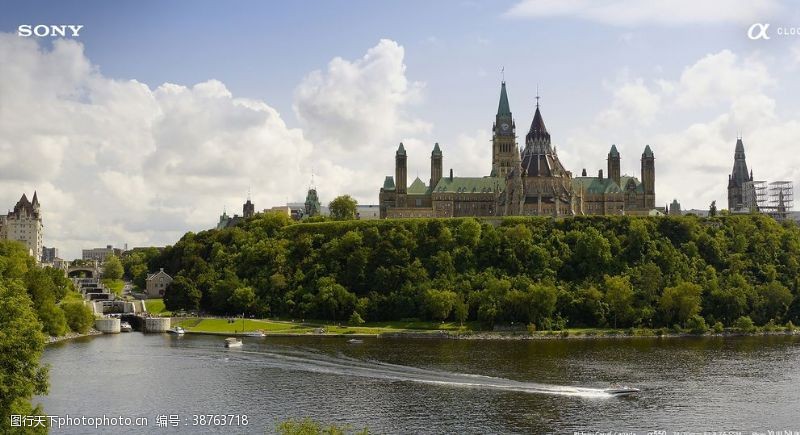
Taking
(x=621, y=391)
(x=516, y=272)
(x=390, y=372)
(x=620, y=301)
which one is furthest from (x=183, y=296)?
(x=621, y=391)

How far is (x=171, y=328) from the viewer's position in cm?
13950

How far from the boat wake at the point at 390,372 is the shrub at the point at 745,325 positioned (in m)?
60.4

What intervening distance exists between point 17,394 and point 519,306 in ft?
290

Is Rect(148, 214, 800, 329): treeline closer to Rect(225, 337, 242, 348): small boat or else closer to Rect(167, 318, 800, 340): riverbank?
Rect(167, 318, 800, 340): riverbank

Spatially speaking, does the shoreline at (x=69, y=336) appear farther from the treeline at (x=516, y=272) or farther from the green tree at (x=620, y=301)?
the green tree at (x=620, y=301)

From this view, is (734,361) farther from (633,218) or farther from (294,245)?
(294,245)

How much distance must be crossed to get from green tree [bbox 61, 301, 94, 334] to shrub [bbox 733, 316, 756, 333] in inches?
3901

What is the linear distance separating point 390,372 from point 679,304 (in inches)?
2406

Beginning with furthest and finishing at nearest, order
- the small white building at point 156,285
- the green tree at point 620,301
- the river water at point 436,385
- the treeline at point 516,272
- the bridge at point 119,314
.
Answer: the small white building at point 156,285, the bridge at point 119,314, the treeline at point 516,272, the green tree at point 620,301, the river water at point 436,385

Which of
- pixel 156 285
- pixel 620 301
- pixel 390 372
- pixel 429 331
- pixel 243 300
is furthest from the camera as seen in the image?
pixel 156 285

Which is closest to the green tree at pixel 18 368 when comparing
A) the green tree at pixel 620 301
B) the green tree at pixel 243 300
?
the green tree at pixel 243 300

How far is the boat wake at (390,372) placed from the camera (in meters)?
79.8

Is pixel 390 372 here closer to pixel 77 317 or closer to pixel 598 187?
pixel 77 317

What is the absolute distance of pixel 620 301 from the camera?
13200 centimetres
